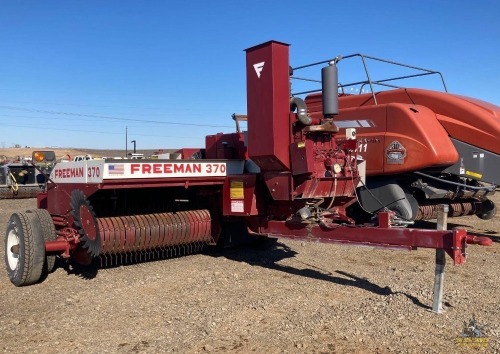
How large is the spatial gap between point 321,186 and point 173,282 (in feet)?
6.34

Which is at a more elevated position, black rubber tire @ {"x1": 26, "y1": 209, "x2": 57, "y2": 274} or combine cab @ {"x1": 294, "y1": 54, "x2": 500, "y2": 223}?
combine cab @ {"x1": 294, "y1": 54, "x2": 500, "y2": 223}

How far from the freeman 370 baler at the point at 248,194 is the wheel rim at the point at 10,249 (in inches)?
0.6

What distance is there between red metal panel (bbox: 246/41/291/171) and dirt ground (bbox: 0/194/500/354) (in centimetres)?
142

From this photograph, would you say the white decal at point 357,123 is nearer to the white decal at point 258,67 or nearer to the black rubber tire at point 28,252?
the white decal at point 258,67

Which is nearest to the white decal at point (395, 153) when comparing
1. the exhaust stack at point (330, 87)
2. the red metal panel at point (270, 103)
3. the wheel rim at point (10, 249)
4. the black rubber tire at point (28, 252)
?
the exhaust stack at point (330, 87)

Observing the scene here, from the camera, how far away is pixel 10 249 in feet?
19.7

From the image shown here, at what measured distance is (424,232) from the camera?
456cm

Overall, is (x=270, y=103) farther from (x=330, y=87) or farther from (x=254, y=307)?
(x=254, y=307)

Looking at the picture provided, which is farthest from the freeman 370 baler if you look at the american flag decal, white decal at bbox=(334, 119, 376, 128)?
white decal at bbox=(334, 119, 376, 128)

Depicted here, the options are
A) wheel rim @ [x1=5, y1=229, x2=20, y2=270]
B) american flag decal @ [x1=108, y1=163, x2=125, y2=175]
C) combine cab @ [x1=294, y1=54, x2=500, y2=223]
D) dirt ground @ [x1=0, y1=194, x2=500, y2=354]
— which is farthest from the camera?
combine cab @ [x1=294, y1=54, x2=500, y2=223]

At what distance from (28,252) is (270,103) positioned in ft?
9.97

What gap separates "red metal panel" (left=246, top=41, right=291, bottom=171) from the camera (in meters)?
5.32

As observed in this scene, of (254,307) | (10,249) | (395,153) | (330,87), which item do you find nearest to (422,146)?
(395,153)

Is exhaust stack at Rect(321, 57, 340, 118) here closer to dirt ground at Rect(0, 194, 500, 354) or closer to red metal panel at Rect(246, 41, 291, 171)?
red metal panel at Rect(246, 41, 291, 171)
